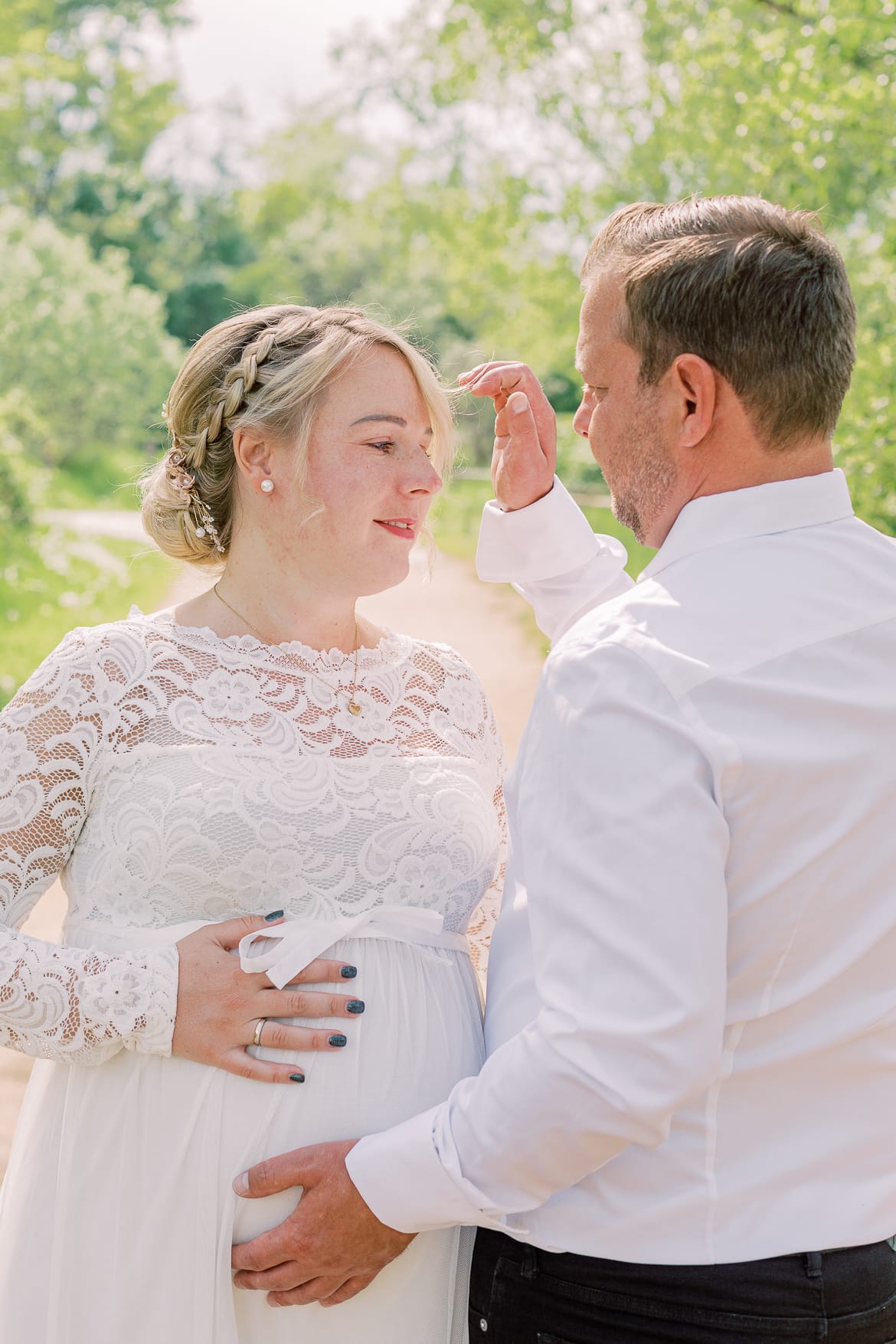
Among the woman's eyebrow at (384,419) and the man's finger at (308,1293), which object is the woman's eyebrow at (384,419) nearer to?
the woman's eyebrow at (384,419)

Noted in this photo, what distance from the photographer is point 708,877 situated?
5.33 feet

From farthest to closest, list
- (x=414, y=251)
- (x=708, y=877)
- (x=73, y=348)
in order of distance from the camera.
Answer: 1. (x=414, y=251)
2. (x=73, y=348)
3. (x=708, y=877)

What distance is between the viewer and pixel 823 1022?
1.79m

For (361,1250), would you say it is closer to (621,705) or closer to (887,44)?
(621,705)

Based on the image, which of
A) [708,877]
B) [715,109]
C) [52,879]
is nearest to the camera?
[708,877]

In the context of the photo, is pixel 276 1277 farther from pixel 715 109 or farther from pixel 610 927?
pixel 715 109

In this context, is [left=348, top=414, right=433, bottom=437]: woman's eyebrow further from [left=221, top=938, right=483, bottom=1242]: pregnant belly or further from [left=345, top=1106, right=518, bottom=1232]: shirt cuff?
[left=345, top=1106, right=518, bottom=1232]: shirt cuff

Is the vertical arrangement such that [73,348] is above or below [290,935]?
above

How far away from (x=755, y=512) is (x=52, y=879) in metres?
1.58

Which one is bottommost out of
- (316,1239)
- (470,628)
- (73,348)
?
(470,628)

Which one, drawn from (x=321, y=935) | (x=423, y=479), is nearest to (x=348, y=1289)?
(x=321, y=935)

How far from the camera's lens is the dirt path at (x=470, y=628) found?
952 cm

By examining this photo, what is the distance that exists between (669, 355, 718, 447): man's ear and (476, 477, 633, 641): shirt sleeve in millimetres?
1080

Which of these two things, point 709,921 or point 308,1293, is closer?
point 709,921
